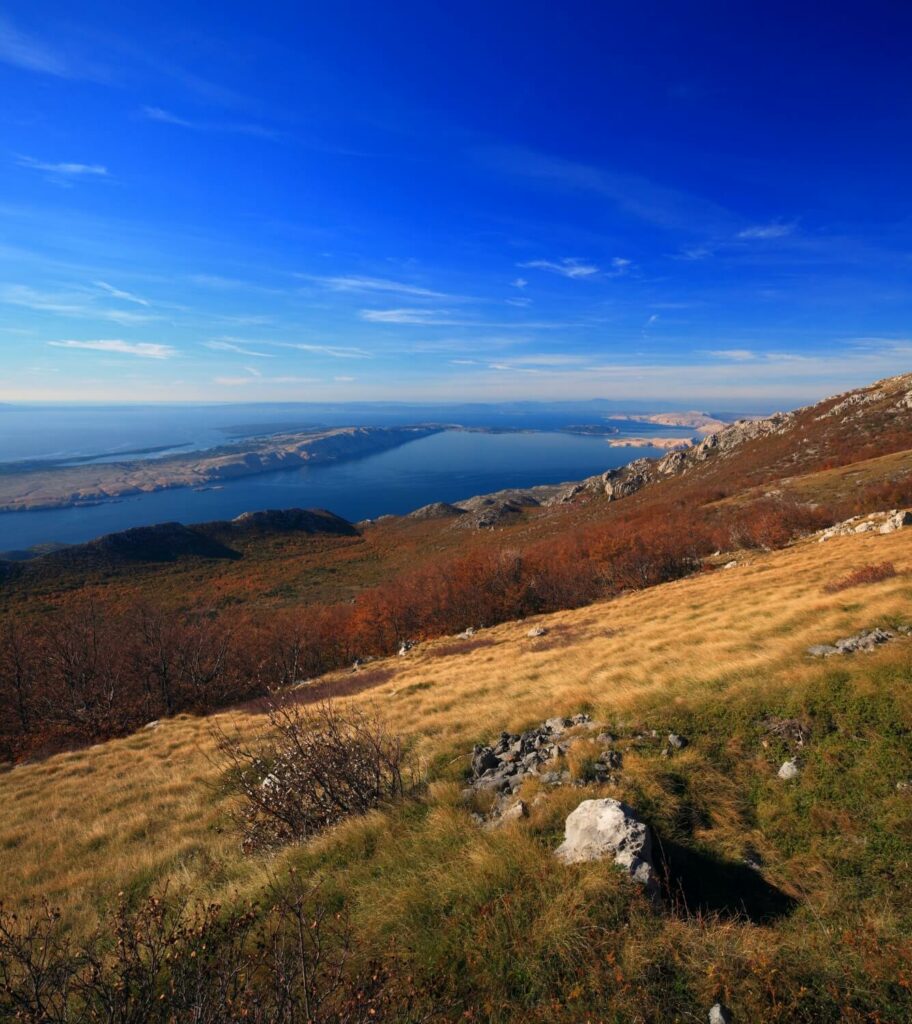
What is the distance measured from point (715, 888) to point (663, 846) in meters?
0.59

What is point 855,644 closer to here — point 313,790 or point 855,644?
point 855,644

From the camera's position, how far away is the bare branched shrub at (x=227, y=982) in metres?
3.36

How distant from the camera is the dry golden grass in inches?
291

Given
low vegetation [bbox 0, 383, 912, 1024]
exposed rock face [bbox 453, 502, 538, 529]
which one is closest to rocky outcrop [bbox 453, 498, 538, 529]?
exposed rock face [bbox 453, 502, 538, 529]

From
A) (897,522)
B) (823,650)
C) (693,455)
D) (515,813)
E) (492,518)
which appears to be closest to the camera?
(515,813)

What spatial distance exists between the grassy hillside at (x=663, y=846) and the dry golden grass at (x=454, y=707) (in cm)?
8

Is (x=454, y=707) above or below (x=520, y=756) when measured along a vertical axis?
below

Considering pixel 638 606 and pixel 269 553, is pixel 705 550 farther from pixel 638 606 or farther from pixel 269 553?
pixel 269 553

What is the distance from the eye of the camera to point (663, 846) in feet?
17.5

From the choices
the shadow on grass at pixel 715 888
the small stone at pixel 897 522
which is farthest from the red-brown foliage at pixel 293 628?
the shadow on grass at pixel 715 888

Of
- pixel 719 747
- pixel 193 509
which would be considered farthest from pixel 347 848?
pixel 193 509

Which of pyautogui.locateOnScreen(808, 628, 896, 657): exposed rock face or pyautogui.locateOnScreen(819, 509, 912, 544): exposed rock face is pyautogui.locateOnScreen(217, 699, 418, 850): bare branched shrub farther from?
pyautogui.locateOnScreen(819, 509, 912, 544): exposed rock face

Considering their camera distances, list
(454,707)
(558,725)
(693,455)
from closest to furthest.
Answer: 1. (558,725)
2. (454,707)
3. (693,455)

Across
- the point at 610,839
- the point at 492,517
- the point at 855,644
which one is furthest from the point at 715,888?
the point at 492,517
